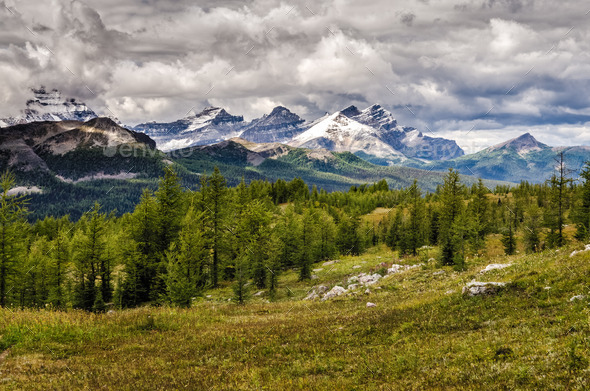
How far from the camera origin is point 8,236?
3578cm

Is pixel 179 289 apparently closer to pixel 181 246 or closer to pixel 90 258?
pixel 181 246

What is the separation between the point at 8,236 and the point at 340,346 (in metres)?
38.9

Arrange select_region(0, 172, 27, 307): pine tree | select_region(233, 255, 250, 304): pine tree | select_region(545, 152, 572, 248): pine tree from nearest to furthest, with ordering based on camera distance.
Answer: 1. select_region(233, 255, 250, 304): pine tree
2. select_region(0, 172, 27, 307): pine tree
3. select_region(545, 152, 572, 248): pine tree

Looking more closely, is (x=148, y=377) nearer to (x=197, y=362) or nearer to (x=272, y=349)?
(x=197, y=362)

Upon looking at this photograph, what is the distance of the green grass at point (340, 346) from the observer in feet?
32.3

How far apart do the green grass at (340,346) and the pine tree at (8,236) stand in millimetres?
23064

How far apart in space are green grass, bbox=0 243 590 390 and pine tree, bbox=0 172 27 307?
23.1m

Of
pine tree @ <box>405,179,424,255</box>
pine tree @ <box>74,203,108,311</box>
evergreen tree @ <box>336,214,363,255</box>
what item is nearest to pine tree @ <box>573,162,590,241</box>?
pine tree @ <box>405,179,424,255</box>

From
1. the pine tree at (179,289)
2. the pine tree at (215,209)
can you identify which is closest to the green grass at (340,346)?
the pine tree at (179,289)

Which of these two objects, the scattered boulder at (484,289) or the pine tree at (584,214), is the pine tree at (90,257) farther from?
the pine tree at (584,214)

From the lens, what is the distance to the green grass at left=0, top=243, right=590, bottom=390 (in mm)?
9844

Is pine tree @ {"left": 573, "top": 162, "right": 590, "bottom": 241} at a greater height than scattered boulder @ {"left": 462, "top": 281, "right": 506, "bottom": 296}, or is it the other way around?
pine tree @ {"left": 573, "top": 162, "right": 590, "bottom": 241}

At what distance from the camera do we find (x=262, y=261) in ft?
147

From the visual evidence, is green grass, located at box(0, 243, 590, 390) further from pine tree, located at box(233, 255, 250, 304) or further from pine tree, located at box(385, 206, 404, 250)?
pine tree, located at box(385, 206, 404, 250)
